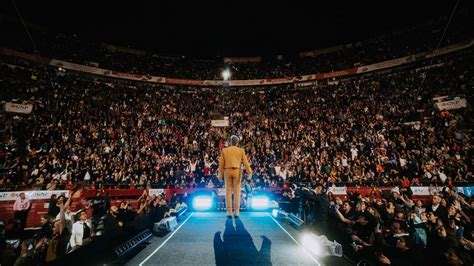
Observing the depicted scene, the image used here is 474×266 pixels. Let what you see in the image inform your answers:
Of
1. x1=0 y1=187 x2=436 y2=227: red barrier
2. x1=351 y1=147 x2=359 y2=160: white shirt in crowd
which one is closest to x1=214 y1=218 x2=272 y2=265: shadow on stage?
x1=0 y1=187 x2=436 y2=227: red barrier

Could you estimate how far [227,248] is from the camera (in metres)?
6.23

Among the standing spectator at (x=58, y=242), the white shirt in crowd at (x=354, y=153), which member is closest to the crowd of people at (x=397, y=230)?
the standing spectator at (x=58, y=242)

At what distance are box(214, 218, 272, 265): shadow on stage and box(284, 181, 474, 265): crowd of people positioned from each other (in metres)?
1.94

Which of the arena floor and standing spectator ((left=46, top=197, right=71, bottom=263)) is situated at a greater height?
standing spectator ((left=46, top=197, right=71, bottom=263))

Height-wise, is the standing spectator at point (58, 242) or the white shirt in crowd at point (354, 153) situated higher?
the white shirt in crowd at point (354, 153)

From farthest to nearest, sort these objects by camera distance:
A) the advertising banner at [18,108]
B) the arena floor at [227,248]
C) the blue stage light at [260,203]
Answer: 1. the advertising banner at [18,108]
2. the blue stage light at [260,203]
3. the arena floor at [227,248]

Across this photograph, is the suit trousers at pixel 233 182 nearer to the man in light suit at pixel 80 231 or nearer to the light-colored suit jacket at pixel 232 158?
the light-colored suit jacket at pixel 232 158

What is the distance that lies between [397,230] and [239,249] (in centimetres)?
387

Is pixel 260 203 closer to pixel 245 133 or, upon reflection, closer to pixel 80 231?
pixel 80 231

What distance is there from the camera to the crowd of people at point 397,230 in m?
4.97

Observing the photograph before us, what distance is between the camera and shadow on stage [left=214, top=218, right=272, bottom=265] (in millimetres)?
5508

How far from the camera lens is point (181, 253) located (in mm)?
6188

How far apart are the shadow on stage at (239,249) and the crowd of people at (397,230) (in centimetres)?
194

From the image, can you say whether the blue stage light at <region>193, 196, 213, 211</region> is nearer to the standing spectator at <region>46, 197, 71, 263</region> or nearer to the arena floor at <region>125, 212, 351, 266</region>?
the arena floor at <region>125, 212, 351, 266</region>
